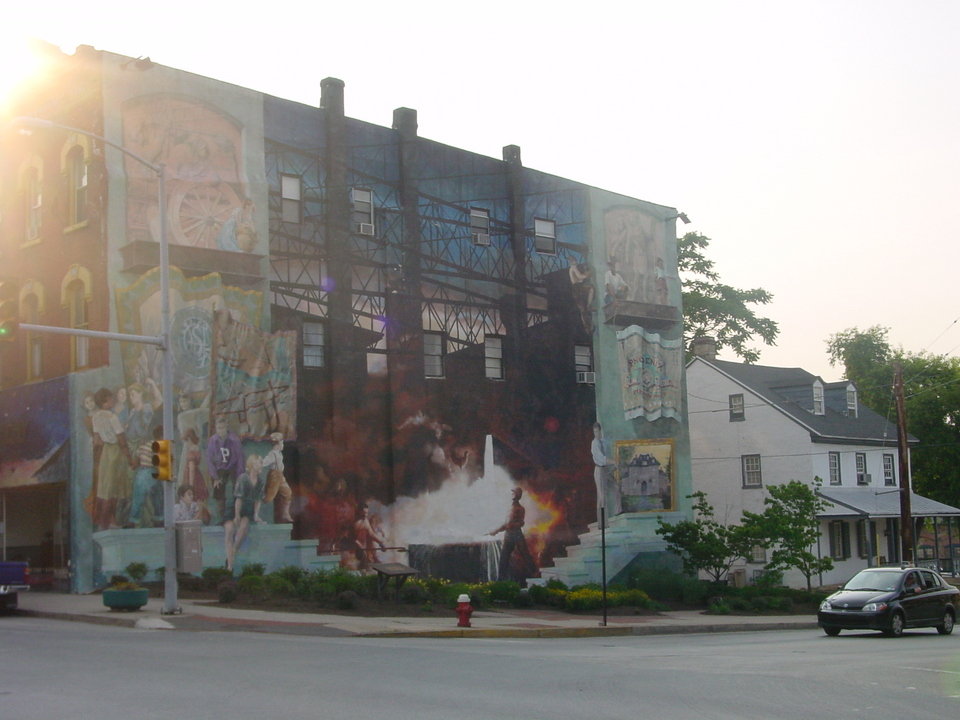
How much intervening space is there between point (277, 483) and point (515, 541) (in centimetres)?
1015

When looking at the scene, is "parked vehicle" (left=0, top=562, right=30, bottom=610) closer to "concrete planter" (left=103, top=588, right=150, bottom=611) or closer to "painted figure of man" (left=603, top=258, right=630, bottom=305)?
"concrete planter" (left=103, top=588, right=150, bottom=611)

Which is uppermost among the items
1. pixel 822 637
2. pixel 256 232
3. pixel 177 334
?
pixel 256 232

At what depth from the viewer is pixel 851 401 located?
5766cm

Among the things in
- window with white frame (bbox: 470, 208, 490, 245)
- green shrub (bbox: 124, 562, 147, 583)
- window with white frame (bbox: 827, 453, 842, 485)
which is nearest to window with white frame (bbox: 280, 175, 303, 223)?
window with white frame (bbox: 470, 208, 490, 245)

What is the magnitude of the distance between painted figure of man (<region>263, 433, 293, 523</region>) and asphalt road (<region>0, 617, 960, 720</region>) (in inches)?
468

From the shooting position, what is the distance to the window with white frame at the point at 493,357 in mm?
39469

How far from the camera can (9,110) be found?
34594mm

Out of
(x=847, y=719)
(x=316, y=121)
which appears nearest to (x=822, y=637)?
(x=847, y=719)

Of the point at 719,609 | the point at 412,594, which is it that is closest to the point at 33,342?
the point at 412,594

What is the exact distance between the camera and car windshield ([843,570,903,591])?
24969 mm

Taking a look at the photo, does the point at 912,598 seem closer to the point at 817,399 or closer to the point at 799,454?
the point at 799,454

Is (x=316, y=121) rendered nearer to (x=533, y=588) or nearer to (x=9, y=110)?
(x=9, y=110)

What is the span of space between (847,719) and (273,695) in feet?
19.7

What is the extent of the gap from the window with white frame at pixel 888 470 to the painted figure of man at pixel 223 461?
37515mm
